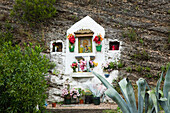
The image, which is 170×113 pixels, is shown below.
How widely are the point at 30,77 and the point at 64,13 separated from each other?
524 centimetres

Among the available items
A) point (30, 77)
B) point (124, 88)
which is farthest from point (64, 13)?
point (124, 88)

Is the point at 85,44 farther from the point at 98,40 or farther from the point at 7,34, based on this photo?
the point at 7,34

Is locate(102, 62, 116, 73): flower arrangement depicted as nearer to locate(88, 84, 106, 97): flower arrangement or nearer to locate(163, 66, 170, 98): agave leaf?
locate(88, 84, 106, 97): flower arrangement

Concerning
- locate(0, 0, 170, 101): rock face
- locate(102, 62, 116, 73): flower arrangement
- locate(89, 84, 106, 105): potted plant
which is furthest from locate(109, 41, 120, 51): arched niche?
locate(89, 84, 106, 105): potted plant

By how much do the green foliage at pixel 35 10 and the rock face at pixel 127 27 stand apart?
36 cm

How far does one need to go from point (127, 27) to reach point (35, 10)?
386cm

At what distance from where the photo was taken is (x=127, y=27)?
325 inches

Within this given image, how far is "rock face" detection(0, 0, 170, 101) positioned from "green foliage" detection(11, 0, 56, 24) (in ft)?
1.20

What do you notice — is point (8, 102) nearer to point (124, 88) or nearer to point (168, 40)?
point (124, 88)

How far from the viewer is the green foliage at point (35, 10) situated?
823 centimetres

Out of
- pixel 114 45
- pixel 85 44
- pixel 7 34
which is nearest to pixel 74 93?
pixel 85 44

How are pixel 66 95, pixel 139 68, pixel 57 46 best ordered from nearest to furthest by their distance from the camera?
pixel 66 95
pixel 139 68
pixel 57 46

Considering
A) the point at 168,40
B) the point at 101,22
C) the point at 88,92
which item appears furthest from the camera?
the point at 101,22

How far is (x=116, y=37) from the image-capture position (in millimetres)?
8148
